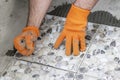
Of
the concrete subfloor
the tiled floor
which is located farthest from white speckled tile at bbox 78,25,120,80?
the concrete subfloor

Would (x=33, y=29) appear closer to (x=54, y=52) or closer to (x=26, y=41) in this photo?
(x=26, y=41)

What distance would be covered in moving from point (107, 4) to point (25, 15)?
850 millimetres

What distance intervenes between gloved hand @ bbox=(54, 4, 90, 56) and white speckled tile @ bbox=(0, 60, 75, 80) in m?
0.21

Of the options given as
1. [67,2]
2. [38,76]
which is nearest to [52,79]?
[38,76]

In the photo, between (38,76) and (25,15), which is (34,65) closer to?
(38,76)

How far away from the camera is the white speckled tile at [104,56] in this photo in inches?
85.1

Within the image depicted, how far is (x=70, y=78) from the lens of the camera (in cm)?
215

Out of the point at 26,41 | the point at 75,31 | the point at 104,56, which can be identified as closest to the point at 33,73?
the point at 26,41

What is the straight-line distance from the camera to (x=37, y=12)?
2.47 m

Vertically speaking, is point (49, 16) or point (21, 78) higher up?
point (49, 16)

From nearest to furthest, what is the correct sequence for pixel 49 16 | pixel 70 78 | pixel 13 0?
pixel 70 78 < pixel 49 16 < pixel 13 0

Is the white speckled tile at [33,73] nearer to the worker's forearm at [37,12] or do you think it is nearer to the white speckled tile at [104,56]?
the white speckled tile at [104,56]

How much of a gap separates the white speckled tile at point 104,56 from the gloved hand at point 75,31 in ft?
0.37

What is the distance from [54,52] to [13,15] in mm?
734
